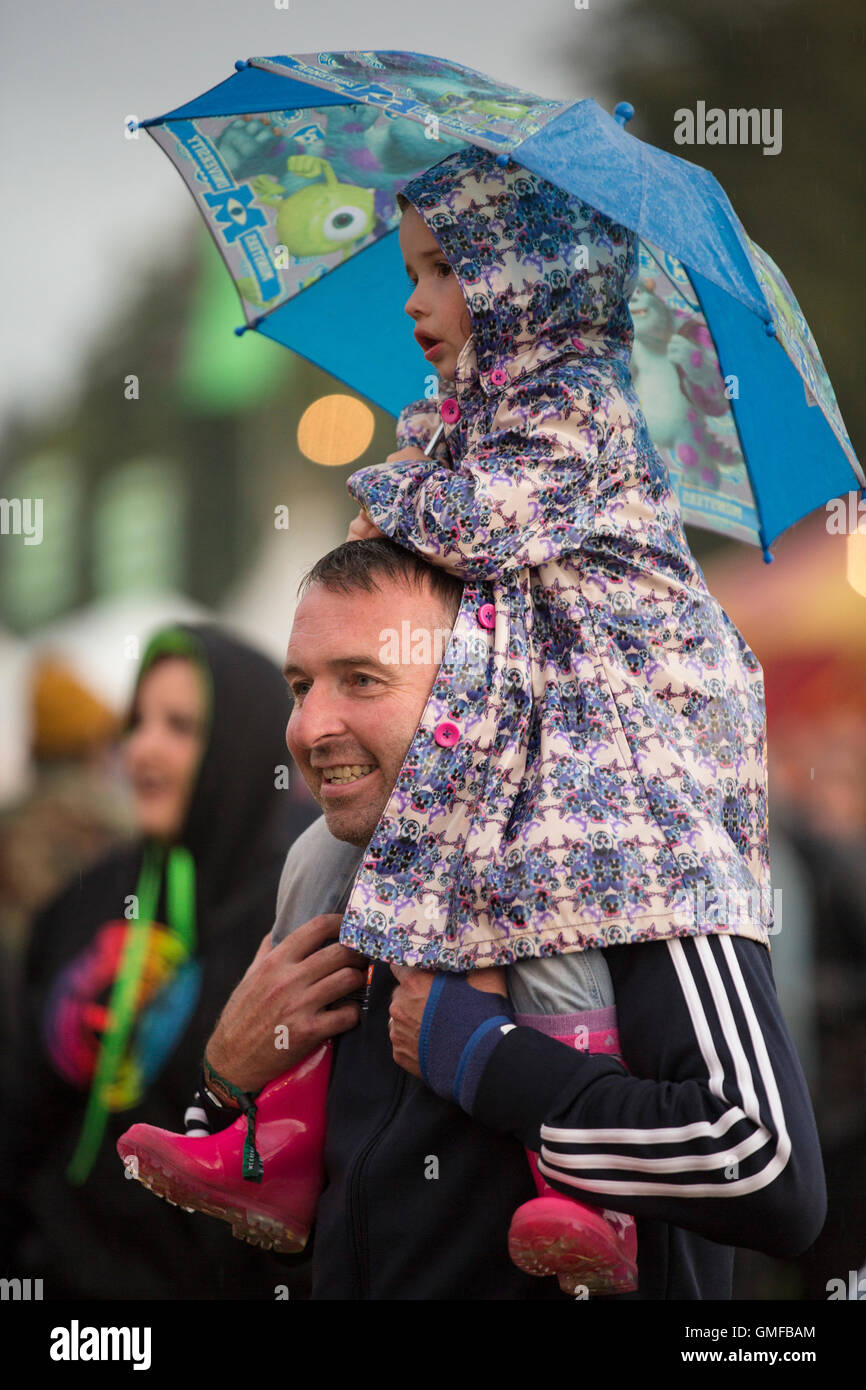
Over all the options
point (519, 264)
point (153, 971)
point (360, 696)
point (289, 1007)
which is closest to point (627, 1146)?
point (289, 1007)

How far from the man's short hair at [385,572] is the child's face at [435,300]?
1.18 feet

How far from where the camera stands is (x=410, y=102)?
7.12 ft

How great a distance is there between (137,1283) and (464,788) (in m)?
2.51

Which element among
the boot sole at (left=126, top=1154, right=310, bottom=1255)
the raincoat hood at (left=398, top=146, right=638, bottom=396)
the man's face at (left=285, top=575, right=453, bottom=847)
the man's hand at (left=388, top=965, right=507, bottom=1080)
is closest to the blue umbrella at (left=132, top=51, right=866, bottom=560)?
the raincoat hood at (left=398, top=146, right=638, bottom=396)

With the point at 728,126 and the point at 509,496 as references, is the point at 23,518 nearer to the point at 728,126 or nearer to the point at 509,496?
the point at 728,126

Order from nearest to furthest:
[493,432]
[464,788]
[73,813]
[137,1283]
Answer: [464,788], [493,432], [137,1283], [73,813]

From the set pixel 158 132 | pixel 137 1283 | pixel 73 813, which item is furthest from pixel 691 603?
pixel 73 813

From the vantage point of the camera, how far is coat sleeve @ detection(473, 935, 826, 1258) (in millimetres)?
1862

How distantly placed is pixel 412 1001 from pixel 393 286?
5.26 ft

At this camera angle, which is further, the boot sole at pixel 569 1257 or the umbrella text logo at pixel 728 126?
the umbrella text logo at pixel 728 126

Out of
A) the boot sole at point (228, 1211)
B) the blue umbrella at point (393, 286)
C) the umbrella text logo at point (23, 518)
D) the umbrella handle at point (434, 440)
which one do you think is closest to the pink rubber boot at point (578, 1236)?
the boot sole at point (228, 1211)

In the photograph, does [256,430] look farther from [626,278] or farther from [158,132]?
[626,278]

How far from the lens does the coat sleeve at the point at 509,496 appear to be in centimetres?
211

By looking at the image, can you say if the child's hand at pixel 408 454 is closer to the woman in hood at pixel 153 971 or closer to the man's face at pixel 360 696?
the man's face at pixel 360 696
